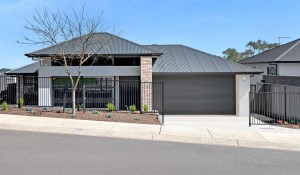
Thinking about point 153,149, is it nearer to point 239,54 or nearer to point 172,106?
point 172,106

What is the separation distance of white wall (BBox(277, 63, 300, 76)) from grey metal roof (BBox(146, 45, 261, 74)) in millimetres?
4514

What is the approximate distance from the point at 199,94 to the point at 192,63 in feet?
6.75

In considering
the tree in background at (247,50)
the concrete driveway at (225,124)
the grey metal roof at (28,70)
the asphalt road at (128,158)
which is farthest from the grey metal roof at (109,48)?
the tree in background at (247,50)

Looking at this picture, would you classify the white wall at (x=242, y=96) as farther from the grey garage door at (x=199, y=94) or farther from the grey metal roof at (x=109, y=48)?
the grey metal roof at (x=109, y=48)

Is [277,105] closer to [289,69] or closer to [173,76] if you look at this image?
[289,69]

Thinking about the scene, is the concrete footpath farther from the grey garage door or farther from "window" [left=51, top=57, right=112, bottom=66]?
the grey garage door

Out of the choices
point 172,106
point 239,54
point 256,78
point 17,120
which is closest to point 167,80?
point 172,106

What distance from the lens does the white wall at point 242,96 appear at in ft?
63.3

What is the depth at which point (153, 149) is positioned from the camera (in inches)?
332

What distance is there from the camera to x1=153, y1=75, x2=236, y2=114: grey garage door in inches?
793

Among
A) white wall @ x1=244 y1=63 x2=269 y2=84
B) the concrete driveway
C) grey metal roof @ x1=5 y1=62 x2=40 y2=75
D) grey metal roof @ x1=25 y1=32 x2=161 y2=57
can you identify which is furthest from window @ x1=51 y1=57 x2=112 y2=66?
white wall @ x1=244 y1=63 x2=269 y2=84

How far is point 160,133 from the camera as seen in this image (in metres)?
10.9

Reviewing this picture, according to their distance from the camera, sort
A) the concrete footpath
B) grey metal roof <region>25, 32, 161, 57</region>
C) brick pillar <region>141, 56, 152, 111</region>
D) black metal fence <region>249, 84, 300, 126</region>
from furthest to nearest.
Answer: grey metal roof <region>25, 32, 161, 57</region> < brick pillar <region>141, 56, 152, 111</region> < black metal fence <region>249, 84, 300, 126</region> < the concrete footpath

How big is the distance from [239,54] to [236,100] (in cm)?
5663
